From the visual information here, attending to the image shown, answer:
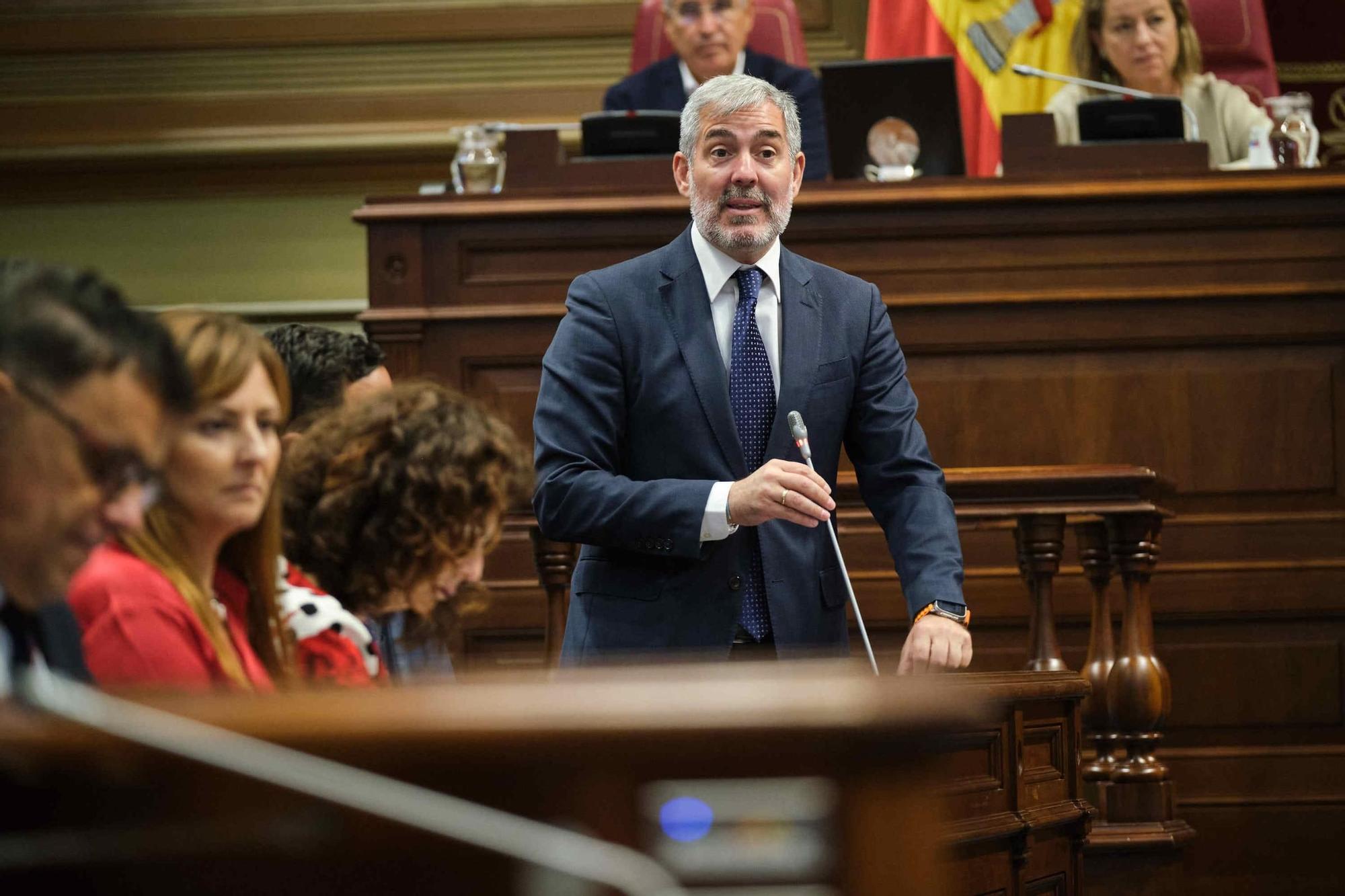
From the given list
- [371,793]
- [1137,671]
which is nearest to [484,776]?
[371,793]

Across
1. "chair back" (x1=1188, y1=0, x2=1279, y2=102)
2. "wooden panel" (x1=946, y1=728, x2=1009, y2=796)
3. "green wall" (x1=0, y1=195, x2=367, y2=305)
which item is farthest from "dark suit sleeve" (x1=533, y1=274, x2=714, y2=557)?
"green wall" (x1=0, y1=195, x2=367, y2=305)

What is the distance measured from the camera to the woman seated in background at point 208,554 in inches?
52.1

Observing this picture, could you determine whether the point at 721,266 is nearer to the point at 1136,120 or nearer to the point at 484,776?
the point at 484,776

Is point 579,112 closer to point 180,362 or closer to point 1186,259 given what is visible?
point 1186,259

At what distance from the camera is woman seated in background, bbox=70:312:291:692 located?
52.1 inches

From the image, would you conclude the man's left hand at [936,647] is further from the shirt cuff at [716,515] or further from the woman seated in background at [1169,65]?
the woman seated in background at [1169,65]

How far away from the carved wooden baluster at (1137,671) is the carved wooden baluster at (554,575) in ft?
3.27

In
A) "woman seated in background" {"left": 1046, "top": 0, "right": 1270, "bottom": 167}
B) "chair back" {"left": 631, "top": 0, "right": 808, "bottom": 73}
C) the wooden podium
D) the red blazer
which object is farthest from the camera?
"chair back" {"left": 631, "top": 0, "right": 808, "bottom": 73}

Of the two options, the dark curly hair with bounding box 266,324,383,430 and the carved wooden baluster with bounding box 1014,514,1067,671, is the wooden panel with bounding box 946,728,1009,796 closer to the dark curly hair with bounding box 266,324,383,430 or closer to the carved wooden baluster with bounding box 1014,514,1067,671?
the carved wooden baluster with bounding box 1014,514,1067,671

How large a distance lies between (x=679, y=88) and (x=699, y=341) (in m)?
2.71

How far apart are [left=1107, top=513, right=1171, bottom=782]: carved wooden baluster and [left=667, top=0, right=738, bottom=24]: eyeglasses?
2.33m

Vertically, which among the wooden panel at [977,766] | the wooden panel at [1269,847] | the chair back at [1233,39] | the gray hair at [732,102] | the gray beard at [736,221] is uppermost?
the chair back at [1233,39]

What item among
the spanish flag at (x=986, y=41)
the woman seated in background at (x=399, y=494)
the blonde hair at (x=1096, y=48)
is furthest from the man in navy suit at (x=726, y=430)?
the spanish flag at (x=986, y=41)

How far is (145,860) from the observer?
81 cm
